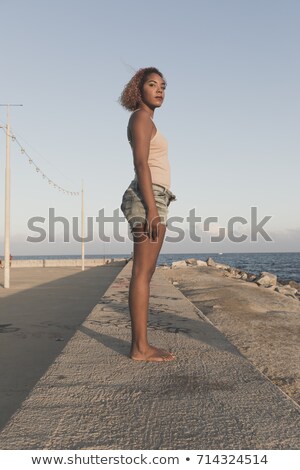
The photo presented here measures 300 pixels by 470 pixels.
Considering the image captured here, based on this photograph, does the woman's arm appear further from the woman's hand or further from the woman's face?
the woman's face

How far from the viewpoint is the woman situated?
266cm

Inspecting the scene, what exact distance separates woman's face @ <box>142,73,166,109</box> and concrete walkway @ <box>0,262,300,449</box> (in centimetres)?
170

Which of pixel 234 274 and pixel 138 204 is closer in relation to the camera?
pixel 138 204

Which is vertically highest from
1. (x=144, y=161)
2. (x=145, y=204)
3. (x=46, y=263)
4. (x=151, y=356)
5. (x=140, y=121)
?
(x=140, y=121)

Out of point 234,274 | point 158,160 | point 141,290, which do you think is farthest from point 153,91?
point 234,274

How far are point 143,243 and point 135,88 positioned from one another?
1.07 metres

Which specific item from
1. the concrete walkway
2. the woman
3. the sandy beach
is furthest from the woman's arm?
the sandy beach

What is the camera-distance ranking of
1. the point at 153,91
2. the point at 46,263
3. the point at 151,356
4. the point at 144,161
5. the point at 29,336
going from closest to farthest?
the point at 144,161, the point at 151,356, the point at 153,91, the point at 29,336, the point at 46,263

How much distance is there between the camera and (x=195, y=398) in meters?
2.02

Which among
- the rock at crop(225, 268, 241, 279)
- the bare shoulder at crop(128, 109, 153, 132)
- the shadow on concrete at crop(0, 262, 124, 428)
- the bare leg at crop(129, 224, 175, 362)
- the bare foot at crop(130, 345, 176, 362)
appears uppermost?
the bare shoulder at crop(128, 109, 153, 132)

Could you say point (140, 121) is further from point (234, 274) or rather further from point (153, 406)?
point (234, 274)

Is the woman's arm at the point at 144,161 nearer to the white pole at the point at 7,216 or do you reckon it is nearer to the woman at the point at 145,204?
the woman at the point at 145,204

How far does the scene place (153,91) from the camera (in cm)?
289

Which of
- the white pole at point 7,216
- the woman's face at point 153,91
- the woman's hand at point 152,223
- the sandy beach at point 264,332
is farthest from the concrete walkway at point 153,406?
the white pole at point 7,216
